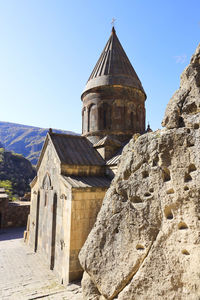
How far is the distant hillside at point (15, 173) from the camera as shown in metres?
38.1

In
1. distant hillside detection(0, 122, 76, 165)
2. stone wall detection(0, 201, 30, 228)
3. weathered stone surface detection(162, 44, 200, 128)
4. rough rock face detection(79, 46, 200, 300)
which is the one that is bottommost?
stone wall detection(0, 201, 30, 228)

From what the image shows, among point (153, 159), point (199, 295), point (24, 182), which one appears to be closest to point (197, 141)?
point (153, 159)

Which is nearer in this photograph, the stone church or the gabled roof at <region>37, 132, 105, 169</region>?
the stone church

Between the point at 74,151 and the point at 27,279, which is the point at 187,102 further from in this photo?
the point at 27,279

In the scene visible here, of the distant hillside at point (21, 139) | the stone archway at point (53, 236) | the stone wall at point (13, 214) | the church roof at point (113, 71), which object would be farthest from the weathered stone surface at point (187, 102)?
the distant hillside at point (21, 139)

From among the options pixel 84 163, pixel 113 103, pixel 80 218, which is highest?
pixel 113 103

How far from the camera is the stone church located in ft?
24.8

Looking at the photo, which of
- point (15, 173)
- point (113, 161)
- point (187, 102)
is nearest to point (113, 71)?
point (113, 161)

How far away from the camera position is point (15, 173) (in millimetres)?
42562

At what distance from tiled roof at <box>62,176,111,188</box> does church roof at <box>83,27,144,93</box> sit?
18.5 ft

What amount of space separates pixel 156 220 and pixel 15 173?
43063 mm

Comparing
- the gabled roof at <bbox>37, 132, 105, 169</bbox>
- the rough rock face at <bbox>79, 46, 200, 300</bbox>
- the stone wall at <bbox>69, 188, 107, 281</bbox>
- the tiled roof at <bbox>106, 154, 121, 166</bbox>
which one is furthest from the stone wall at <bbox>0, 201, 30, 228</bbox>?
the rough rock face at <bbox>79, 46, 200, 300</bbox>

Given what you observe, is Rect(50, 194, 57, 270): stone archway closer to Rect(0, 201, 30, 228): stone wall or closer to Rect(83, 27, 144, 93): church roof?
Rect(83, 27, 144, 93): church roof

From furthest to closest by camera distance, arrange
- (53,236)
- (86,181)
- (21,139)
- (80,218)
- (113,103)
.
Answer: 1. (21,139)
2. (113,103)
3. (53,236)
4. (86,181)
5. (80,218)
